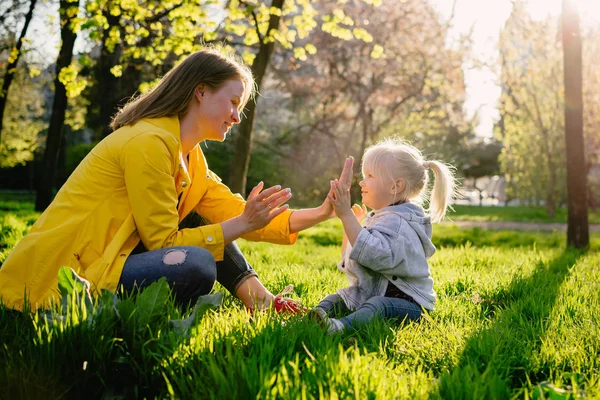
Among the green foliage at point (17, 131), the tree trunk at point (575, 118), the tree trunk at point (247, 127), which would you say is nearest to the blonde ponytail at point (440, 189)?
the tree trunk at point (247, 127)

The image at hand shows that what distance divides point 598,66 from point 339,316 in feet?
57.3

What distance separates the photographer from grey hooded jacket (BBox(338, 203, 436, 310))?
3.17 metres

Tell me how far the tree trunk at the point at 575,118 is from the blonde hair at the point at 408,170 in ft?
17.0

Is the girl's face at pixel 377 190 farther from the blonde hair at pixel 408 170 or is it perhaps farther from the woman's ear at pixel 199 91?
the woman's ear at pixel 199 91

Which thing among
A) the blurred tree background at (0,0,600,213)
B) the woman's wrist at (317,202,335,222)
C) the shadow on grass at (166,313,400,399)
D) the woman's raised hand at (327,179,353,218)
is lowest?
the shadow on grass at (166,313,400,399)

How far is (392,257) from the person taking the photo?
3.19 metres

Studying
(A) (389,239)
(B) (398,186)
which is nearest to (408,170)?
(B) (398,186)

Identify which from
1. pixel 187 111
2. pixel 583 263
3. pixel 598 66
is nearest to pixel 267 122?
pixel 598 66

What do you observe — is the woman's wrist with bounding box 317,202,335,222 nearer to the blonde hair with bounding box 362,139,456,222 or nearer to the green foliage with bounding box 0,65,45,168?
the blonde hair with bounding box 362,139,456,222

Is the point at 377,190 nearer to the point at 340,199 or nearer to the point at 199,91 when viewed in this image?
the point at 340,199

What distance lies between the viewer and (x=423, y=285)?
11.0 feet

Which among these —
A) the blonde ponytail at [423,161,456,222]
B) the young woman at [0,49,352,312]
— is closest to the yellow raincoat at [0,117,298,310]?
the young woman at [0,49,352,312]

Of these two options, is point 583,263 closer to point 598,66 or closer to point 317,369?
point 317,369

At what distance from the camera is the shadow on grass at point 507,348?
190 centimetres
